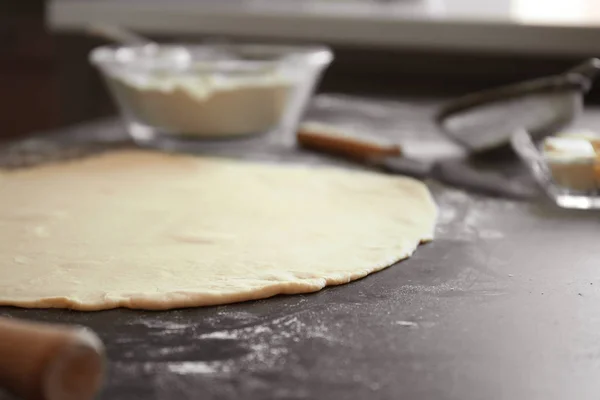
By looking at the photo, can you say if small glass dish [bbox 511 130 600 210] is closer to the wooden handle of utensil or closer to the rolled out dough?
the rolled out dough

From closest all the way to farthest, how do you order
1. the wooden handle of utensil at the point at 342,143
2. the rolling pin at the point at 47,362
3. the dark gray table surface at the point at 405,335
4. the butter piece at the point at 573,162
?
the rolling pin at the point at 47,362, the dark gray table surface at the point at 405,335, the butter piece at the point at 573,162, the wooden handle of utensil at the point at 342,143

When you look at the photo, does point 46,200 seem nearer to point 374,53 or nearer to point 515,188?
point 515,188

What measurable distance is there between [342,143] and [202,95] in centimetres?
25

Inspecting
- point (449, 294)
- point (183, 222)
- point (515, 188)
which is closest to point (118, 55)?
point (183, 222)

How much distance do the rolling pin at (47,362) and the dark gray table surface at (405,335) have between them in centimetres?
6

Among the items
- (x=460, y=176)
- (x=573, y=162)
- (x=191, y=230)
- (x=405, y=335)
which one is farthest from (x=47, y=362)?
(x=460, y=176)

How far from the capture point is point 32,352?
17.6 inches

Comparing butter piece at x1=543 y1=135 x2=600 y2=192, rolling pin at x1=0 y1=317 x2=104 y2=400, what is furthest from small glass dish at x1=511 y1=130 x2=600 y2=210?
rolling pin at x1=0 y1=317 x2=104 y2=400

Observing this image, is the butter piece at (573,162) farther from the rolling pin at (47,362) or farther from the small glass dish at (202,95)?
the rolling pin at (47,362)

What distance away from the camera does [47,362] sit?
44 cm

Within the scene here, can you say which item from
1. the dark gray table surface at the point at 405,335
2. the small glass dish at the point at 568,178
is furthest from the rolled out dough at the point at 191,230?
the small glass dish at the point at 568,178

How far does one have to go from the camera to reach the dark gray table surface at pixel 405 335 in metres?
0.55

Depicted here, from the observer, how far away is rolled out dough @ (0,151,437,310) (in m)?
0.73

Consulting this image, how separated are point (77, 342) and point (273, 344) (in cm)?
20
